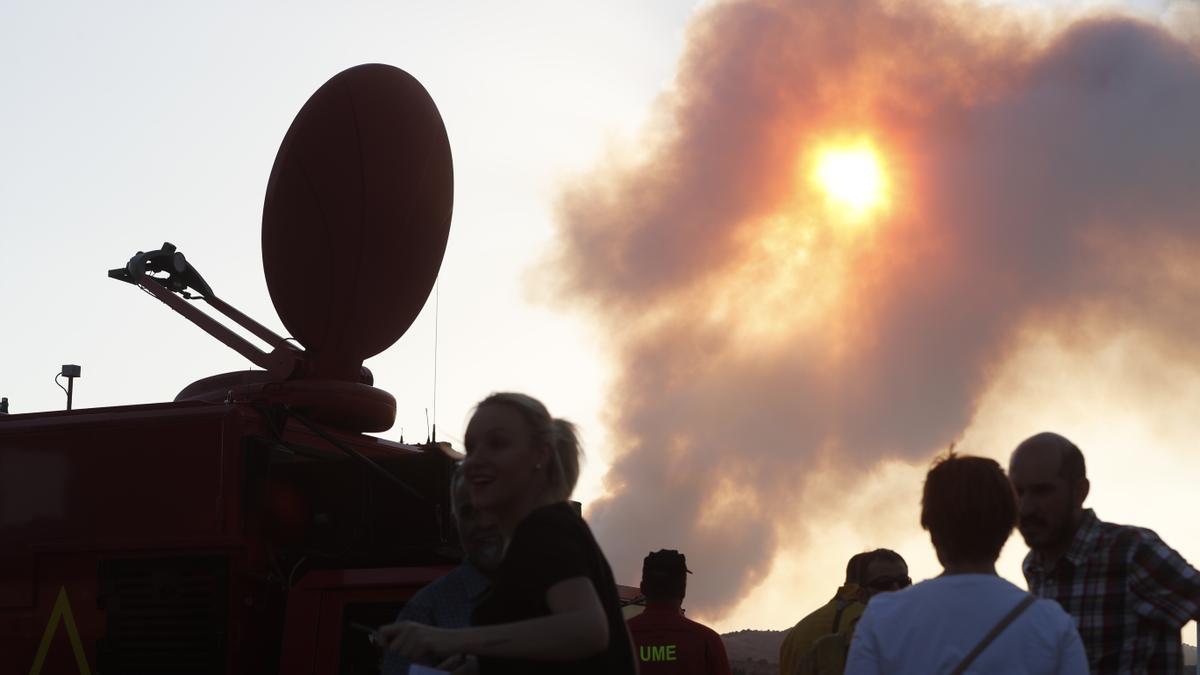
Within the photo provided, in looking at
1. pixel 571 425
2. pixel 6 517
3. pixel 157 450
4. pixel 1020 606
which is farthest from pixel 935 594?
pixel 6 517

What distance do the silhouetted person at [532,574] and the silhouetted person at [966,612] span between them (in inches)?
29.7

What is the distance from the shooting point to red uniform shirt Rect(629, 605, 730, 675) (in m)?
7.79

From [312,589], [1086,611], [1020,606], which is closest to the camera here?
[1020,606]

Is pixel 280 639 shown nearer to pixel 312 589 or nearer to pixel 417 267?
pixel 312 589

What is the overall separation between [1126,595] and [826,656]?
5.53ft

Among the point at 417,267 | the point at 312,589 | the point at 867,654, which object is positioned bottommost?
the point at 867,654

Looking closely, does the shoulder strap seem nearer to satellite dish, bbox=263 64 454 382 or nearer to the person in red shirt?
the person in red shirt

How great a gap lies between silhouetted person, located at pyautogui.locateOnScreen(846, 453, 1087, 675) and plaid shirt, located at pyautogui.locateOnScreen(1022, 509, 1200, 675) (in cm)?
102

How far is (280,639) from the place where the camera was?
312 inches

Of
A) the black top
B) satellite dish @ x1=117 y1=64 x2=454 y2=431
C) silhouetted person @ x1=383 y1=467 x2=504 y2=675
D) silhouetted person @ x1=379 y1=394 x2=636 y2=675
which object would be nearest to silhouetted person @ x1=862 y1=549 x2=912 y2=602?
silhouetted person @ x1=383 y1=467 x2=504 y2=675

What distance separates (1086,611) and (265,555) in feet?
15.8

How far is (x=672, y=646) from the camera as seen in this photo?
780 cm

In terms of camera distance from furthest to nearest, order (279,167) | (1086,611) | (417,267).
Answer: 1. (417,267)
2. (279,167)
3. (1086,611)

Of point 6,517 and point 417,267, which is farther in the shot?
point 417,267
